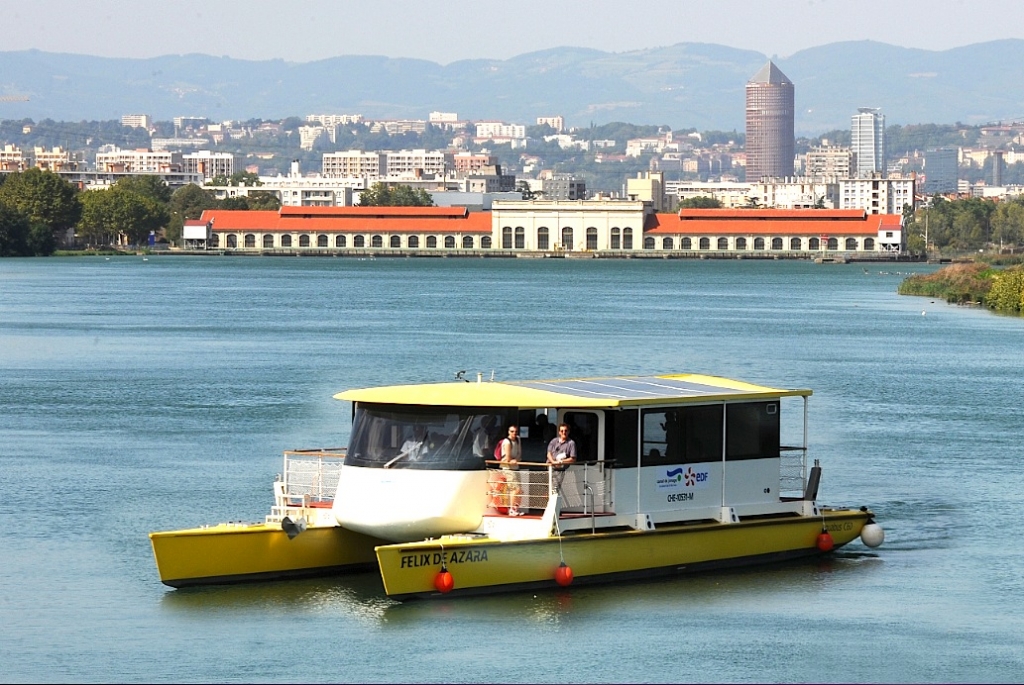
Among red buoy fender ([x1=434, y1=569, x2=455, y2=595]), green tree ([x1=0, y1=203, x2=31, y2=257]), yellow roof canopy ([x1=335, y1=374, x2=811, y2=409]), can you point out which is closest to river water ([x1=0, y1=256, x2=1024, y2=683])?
red buoy fender ([x1=434, y1=569, x2=455, y2=595])

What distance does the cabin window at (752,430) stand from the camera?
22094 mm

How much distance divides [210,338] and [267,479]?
36.8 m

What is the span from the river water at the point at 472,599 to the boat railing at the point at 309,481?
107cm

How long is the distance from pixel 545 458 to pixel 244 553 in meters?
3.40

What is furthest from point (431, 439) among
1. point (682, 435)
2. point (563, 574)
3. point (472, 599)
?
point (682, 435)

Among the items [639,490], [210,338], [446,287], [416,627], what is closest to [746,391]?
[639,490]

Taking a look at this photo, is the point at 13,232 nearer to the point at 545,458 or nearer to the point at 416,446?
the point at 545,458

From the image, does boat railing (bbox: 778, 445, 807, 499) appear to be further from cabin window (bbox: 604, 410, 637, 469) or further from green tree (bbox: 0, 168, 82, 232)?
green tree (bbox: 0, 168, 82, 232)

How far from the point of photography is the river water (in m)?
18.4

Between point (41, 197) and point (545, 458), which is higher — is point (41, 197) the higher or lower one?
the higher one

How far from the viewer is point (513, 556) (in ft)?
65.9

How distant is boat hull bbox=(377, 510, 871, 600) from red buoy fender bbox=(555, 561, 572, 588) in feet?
0.14

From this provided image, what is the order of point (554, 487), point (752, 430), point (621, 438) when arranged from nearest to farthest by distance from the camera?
1. point (554, 487)
2. point (621, 438)
3. point (752, 430)

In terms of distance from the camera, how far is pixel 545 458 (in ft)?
69.4
